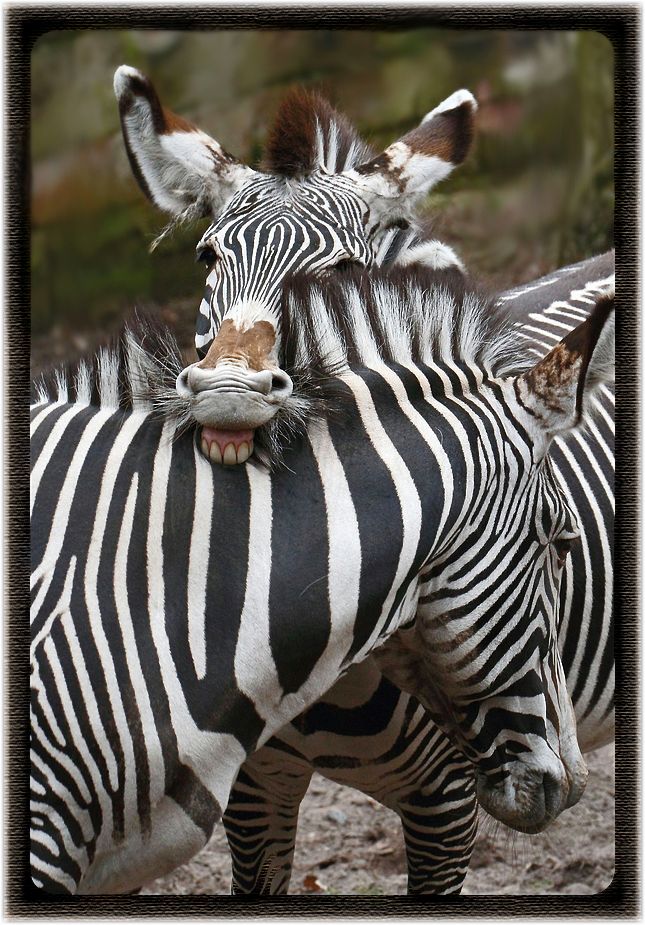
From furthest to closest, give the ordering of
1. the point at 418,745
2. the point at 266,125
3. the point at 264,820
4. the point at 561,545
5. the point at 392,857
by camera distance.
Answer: the point at 392,857, the point at 266,125, the point at 264,820, the point at 418,745, the point at 561,545

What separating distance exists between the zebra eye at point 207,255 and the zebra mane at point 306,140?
1.58 feet

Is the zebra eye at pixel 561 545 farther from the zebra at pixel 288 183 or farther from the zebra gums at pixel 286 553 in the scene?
the zebra at pixel 288 183

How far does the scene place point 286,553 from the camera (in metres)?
2.19

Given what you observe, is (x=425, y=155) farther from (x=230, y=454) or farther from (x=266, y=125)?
(x=230, y=454)

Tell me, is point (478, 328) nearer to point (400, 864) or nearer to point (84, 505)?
point (84, 505)

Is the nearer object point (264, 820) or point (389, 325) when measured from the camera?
point (389, 325)

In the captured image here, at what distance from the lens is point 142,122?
4160 mm

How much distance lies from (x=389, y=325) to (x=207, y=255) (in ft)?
5.64

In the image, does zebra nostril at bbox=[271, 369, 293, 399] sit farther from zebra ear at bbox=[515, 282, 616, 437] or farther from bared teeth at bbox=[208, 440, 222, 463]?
zebra ear at bbox=[515, 282, 616, 437]

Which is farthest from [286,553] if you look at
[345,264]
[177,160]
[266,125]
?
[266,125]

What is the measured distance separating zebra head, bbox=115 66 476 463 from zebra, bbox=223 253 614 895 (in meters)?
0.76

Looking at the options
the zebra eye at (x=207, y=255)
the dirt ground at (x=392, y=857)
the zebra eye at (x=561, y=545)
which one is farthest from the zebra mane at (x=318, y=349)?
the dirt ground at (x=392, y=857)

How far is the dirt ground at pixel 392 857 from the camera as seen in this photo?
4.88m

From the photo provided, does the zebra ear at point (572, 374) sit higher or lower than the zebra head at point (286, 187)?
lower
